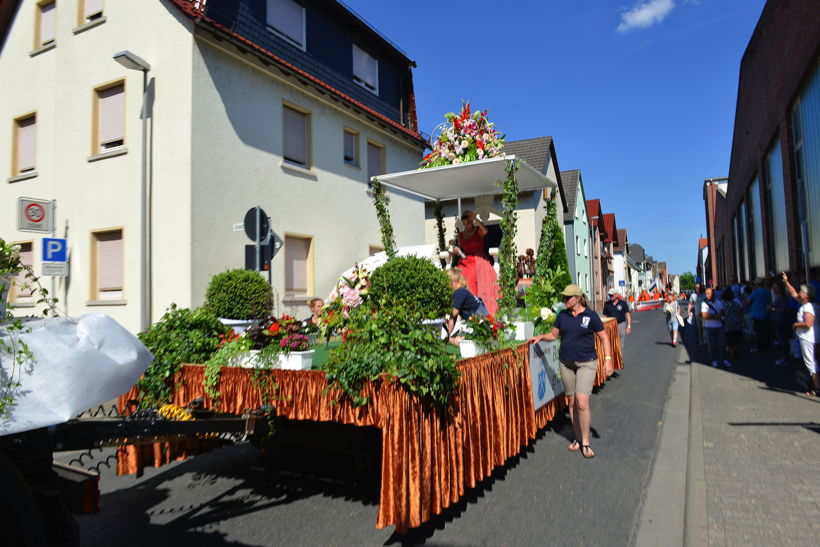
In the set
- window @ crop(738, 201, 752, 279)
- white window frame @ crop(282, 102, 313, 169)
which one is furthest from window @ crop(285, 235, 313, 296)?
window @ crop(738, 201, 752, 279)

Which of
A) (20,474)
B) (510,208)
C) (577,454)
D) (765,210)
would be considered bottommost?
(577,454)

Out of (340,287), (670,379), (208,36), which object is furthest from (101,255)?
(670,379)

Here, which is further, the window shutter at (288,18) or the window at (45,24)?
the window at (45,24)

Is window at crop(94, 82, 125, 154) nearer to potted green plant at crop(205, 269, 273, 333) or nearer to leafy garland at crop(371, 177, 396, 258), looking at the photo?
potted green plant at crop(205, 269, 273, 333)

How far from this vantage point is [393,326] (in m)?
3.66

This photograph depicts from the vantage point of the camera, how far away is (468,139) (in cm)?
659

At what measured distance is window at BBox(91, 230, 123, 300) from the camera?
34.2ft

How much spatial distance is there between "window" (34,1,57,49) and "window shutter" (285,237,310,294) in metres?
7.20

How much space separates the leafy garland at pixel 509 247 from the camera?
5885 mm

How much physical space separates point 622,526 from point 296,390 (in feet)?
8.34

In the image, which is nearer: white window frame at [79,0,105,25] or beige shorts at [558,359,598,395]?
beige shorts at [558,359,598,395]

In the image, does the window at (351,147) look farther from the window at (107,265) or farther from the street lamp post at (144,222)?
the window at (107,265)

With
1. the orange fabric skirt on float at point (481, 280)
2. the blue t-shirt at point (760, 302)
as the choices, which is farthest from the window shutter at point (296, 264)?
the blue t-shirt at point (760, 302)

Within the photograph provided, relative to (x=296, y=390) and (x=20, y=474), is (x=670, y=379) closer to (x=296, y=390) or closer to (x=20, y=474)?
(x=296, y=390)
